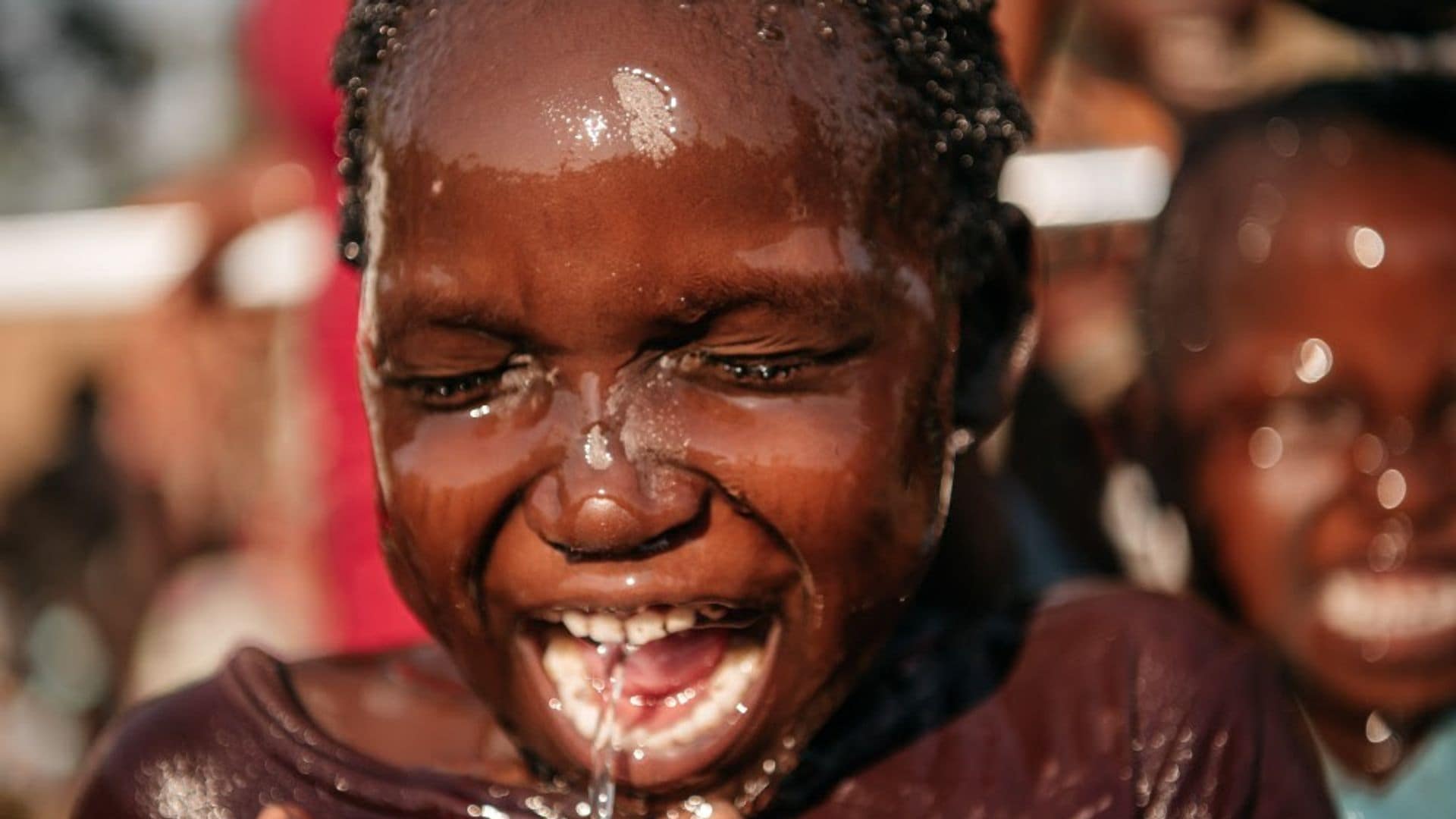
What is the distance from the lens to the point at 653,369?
5.45 feet

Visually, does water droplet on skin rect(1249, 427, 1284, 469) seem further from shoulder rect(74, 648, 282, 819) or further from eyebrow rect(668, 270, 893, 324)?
shoulder rect(74, 648, 282, 819)

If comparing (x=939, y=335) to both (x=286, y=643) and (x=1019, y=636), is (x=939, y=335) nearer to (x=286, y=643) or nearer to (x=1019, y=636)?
(x=1019, y=636)

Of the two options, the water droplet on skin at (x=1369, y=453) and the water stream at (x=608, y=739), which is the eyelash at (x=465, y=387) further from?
the water droplet on skin at (x=1369, y=453)

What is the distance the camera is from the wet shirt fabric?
1.91 meters

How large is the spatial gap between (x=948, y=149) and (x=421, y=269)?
512mm

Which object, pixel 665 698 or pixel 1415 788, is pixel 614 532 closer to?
pixel 665 698

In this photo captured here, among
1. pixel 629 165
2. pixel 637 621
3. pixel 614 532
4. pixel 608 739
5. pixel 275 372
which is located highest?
pixel 629 165

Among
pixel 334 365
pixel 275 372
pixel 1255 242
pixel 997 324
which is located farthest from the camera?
pixel 275 372

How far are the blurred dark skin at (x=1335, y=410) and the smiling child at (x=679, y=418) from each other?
877 mm

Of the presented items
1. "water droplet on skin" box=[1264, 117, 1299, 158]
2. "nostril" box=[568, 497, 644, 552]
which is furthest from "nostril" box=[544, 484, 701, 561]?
"water droplet on skin" box=[1264, 117, 1299, 158]

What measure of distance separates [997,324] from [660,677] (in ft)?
1.82

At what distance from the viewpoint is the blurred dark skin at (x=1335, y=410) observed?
2775 millimetres

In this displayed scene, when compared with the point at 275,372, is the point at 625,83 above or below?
above

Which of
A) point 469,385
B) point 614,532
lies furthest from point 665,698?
point 469,385
